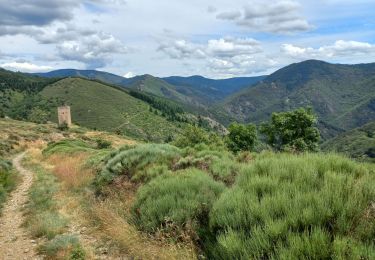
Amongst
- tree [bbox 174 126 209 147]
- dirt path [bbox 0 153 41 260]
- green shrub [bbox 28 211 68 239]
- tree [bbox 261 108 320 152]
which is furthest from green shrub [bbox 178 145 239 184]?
tree [bbox 174 126 209 147]

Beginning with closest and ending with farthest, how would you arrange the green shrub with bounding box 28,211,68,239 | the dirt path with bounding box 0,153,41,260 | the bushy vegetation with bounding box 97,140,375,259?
the bushy vegetation with bounding box 97,140,375,259
the dirt path with bounding box 0,153,41,260
the green shrub with bounding box 28,211,68,239

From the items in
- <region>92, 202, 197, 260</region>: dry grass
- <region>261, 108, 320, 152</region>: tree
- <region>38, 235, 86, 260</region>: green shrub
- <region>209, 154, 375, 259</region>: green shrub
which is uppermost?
<region>209, 154, 375, 259</region>: green shrub

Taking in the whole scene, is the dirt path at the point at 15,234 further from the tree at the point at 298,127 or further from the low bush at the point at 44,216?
the tree at the point at 298,127

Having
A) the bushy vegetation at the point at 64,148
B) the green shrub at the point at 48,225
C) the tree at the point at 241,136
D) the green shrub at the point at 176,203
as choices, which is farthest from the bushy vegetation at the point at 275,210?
the tree at the point at 241,136

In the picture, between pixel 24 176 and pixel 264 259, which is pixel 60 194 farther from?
pixel 264 259

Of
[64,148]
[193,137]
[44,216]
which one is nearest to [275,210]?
[44,216]

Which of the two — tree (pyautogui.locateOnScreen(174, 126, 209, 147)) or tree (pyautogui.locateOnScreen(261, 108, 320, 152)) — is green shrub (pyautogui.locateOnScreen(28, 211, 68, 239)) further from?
tree (pyautogui.locateOnScreen(174, 126, 209, 147))

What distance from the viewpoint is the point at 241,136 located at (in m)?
66.1

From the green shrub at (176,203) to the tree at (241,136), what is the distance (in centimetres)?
5563

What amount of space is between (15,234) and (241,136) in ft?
185

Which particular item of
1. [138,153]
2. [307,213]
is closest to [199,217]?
[307,213]

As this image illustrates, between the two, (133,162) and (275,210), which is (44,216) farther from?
(275,210)

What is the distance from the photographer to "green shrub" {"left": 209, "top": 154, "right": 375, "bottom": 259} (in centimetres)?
483

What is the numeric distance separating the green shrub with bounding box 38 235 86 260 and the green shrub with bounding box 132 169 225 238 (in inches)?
56.8
